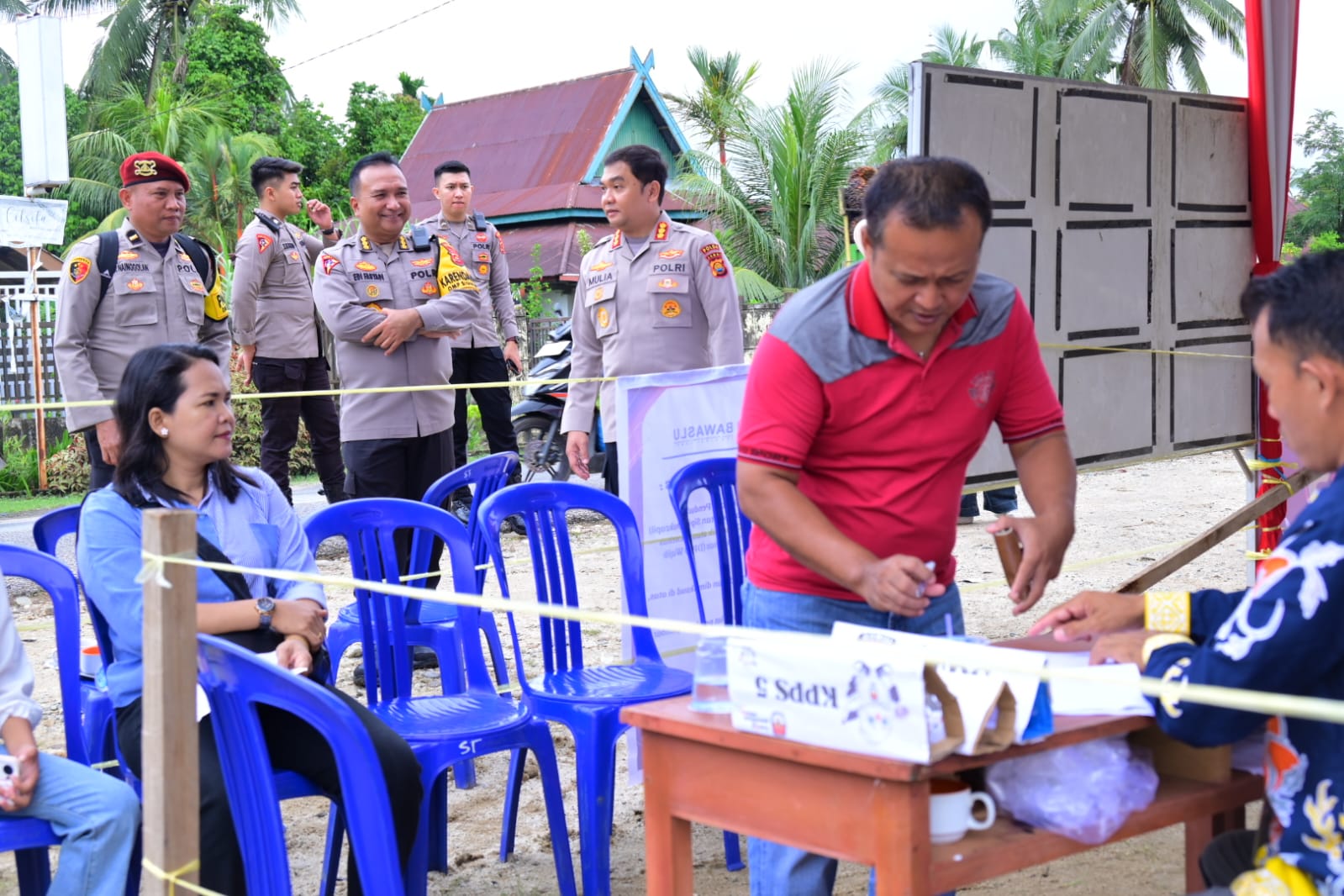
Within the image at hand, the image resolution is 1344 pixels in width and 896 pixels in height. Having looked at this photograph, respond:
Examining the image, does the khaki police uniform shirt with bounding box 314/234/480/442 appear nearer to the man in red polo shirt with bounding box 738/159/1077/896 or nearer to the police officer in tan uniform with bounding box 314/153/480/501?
the police officer in tan uniform with bounding box 314/153/480/501

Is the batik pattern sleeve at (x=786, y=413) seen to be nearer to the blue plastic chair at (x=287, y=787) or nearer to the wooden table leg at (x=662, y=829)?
Result: the wooden table leg at (x=662, y=829)

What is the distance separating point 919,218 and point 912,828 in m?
0.98

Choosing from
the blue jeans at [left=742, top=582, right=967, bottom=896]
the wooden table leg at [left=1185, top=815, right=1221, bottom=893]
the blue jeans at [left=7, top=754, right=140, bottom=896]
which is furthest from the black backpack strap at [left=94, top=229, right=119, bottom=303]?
the wooden table leg at [left=1185, top=815, right=1221, bottom=893]

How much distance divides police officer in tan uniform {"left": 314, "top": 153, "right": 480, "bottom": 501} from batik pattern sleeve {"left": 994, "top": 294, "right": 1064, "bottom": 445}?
311cm

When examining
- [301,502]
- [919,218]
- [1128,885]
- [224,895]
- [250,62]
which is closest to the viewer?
[919,218]

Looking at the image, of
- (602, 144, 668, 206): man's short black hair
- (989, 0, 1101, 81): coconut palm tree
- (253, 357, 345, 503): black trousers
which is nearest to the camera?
(602, 144, 668, 206): man's short black hair

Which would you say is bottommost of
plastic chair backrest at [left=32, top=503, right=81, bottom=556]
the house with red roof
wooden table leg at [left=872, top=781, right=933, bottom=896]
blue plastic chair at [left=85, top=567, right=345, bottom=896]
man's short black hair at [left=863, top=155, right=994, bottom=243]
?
blue plastic chair at [left=85, top=567, right=345, bottom=896]

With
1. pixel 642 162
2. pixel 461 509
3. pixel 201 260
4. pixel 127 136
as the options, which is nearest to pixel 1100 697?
pixel 642 162

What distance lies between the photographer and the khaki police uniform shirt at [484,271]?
7.34 m

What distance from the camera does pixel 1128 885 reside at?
340 cm

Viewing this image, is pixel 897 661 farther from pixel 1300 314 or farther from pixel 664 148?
pixel 664 148

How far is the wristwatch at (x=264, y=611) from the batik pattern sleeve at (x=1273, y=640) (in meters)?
1.96

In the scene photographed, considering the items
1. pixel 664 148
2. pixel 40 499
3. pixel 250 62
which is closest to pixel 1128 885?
pixel 40 499

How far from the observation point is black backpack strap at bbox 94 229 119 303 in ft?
17.0
